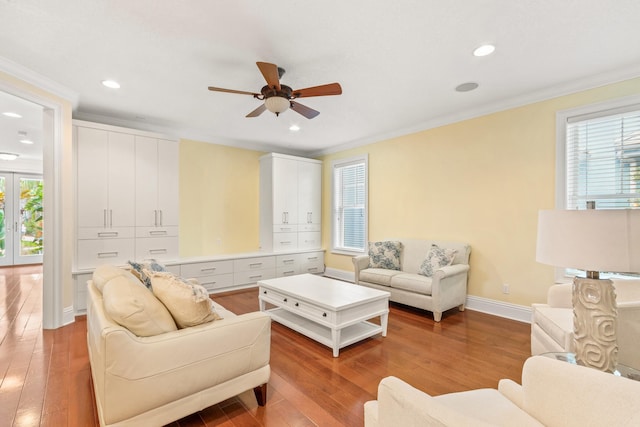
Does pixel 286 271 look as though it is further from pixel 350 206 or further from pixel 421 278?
pixel 421 278

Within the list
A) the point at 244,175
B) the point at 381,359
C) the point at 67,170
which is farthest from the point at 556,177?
the point at 67,170

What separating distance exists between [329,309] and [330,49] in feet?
7.41

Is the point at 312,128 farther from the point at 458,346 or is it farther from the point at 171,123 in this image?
the point at 458,346

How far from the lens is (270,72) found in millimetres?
2270

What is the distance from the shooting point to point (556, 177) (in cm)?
321

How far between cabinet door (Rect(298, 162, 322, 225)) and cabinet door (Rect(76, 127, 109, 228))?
3.16 meters

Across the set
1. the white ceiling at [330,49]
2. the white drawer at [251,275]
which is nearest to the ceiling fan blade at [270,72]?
the white ceiling at [330,49]

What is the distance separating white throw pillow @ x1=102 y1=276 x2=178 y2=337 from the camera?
151 cm

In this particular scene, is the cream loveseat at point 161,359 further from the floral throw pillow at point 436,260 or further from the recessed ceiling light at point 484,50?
the recessed ceiling light at point 484,50

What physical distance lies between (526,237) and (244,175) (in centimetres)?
457

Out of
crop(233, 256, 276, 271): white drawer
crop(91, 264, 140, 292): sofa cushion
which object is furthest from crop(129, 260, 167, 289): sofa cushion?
crop(233, 256, 276, 271): white drawer

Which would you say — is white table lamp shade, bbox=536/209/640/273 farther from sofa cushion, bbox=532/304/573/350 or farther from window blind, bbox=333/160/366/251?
window blind, bbox=333/160/366/251

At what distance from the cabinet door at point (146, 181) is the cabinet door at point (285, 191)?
1.97m

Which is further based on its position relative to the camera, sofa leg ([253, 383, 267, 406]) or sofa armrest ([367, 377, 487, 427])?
sofa leg ([253, 383, 267, 406])
